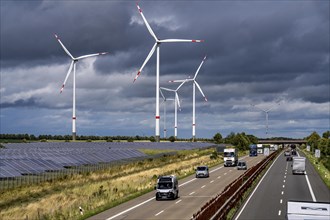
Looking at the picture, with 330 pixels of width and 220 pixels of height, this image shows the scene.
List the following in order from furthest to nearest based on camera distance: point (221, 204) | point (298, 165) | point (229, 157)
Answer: point (229, 157)
point (298, 165)
point (221, 204)

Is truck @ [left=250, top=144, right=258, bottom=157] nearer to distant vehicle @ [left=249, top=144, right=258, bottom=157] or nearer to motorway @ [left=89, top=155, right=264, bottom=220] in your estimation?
distant vehicle @ [left=249, top=144, right=258, bottom=157]

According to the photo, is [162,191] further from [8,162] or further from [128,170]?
[128,170]

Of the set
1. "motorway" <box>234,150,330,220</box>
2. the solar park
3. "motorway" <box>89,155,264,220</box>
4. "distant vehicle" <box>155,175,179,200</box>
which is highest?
the solar park

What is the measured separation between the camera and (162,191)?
1832 inches

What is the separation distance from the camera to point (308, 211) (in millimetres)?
17328

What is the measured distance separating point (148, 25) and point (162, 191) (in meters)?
57.8

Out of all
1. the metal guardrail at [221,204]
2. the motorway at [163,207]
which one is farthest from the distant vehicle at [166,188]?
the metal guardrail at [221,204]

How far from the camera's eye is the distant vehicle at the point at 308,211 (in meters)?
17.0

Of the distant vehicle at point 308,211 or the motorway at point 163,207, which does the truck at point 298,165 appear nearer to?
the motorway at point 163,207

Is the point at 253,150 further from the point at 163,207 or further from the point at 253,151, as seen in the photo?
the point at 163,207

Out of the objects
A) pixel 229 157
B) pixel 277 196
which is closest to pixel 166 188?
pixel 277 196

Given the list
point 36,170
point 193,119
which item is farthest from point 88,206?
point 193,119

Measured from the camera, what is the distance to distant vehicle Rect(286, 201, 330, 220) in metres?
17.0

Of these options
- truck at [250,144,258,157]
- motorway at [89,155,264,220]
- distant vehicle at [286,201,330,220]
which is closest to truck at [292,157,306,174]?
motorway at [89,155,264,220]
